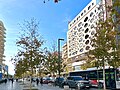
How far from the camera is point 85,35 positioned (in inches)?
3804

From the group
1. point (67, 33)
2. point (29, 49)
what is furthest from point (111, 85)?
point (67, 33)

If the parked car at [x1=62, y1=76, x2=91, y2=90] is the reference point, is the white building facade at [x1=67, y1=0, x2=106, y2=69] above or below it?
above

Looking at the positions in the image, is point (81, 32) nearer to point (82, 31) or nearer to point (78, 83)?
point (82, 31)

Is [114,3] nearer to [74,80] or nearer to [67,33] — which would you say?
[74,80]

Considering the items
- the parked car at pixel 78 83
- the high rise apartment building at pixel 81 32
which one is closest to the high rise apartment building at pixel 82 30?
the high rise apartment building at pixel 81 32

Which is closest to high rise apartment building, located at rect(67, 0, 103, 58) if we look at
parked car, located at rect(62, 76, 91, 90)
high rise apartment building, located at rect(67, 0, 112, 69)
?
high rise apartment building, located at rect(67, 0, 112, 69)

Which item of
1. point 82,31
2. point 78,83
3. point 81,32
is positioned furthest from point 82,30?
point 78,83

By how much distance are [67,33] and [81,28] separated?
27.3 metres

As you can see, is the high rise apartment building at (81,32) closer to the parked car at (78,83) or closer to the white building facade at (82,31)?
the white building facade at (82,31)

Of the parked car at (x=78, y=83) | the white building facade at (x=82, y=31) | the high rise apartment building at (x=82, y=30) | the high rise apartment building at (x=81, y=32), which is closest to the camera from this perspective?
the parked car at (x=78, y=83)

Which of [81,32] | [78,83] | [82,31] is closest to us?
[78,83]

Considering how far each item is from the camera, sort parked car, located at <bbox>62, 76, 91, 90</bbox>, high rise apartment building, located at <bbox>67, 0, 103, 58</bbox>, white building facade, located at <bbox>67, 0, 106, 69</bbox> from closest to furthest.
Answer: parked car, located at <bbox>62, 76, 91, 90</bbox> < white building facade, located at <bbox>67, 0, 106, 69</bbox> < high rise apartment building, located at <bbox>67, 0, 103, 58</bbox>

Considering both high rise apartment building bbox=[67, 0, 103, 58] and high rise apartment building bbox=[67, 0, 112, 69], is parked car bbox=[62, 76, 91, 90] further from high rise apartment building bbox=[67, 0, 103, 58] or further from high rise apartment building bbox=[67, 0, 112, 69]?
high rise apartment building bbox=[67, 0, 103, 58]

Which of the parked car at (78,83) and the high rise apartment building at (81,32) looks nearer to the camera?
the parked car at (78,83)
